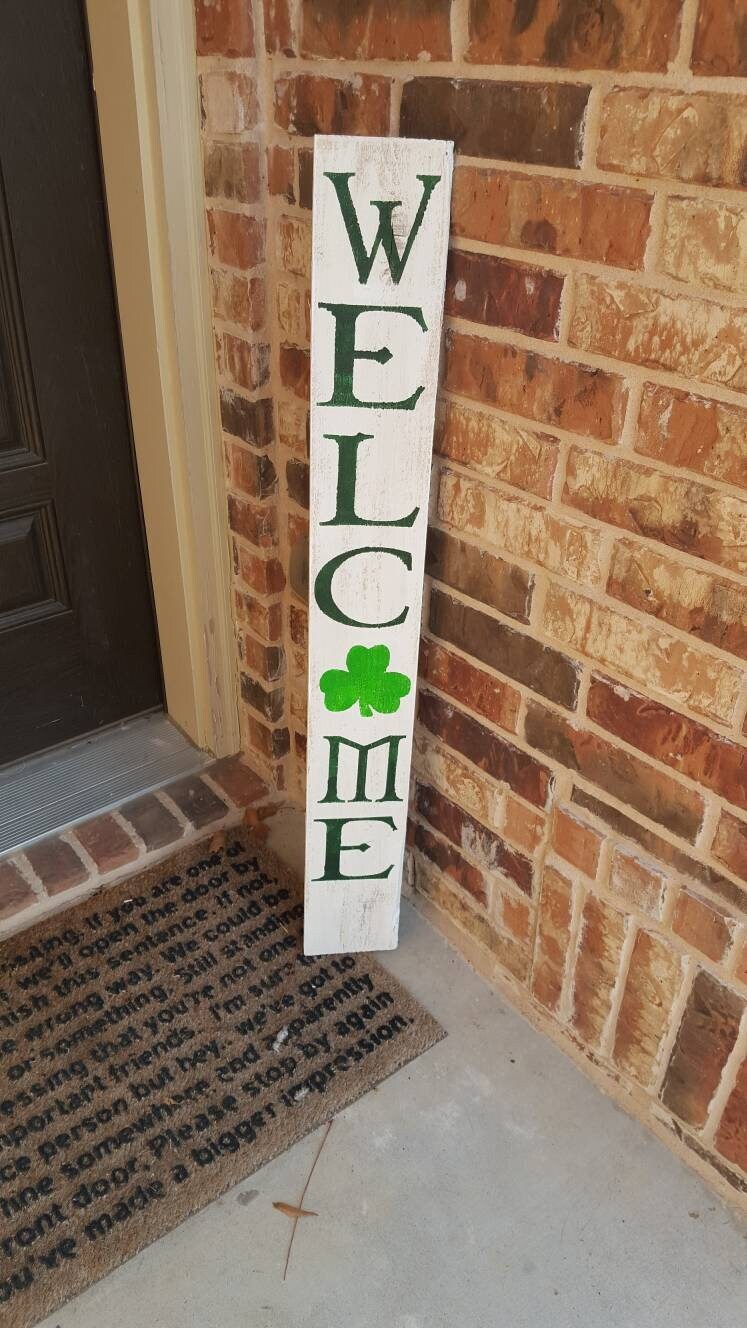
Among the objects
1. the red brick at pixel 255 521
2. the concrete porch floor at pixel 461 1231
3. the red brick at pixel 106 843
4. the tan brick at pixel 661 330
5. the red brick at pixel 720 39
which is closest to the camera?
the red brick at pixel 720 39

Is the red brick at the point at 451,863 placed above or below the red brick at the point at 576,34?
below

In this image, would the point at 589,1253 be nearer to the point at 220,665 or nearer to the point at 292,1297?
the point at 292,1297

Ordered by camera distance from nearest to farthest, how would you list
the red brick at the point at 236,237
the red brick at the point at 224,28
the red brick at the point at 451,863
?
the red brick at the point at 224,28, the red brick at the point at 236,237, the red brick at the point at 451,863

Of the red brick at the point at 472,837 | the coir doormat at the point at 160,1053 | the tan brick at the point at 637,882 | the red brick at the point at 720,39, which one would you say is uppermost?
the red brick at the point at 720,39

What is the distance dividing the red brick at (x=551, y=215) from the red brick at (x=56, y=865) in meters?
1.25

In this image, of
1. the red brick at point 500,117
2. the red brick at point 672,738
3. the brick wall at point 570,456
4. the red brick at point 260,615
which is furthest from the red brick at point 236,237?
the red brick at point 672,738

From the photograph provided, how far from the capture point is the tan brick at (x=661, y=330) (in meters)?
0.98

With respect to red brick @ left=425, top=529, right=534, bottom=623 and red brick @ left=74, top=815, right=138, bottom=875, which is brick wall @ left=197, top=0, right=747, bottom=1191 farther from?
red brick @ left=74, top=815, right=138, bottom=875

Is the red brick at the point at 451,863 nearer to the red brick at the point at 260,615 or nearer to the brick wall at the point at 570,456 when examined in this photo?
the brick wall at the point at 570,456

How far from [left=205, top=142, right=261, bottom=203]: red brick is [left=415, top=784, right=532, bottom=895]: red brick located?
958 mm

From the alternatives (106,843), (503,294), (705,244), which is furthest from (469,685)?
(106,843)

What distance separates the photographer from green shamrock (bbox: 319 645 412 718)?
1406 millimetres

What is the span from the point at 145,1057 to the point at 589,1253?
0.69 meters

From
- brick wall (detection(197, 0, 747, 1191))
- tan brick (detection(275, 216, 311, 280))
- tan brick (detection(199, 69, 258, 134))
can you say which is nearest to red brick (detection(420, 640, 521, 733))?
brick wall (detection(197, 0, 747, 1191))
